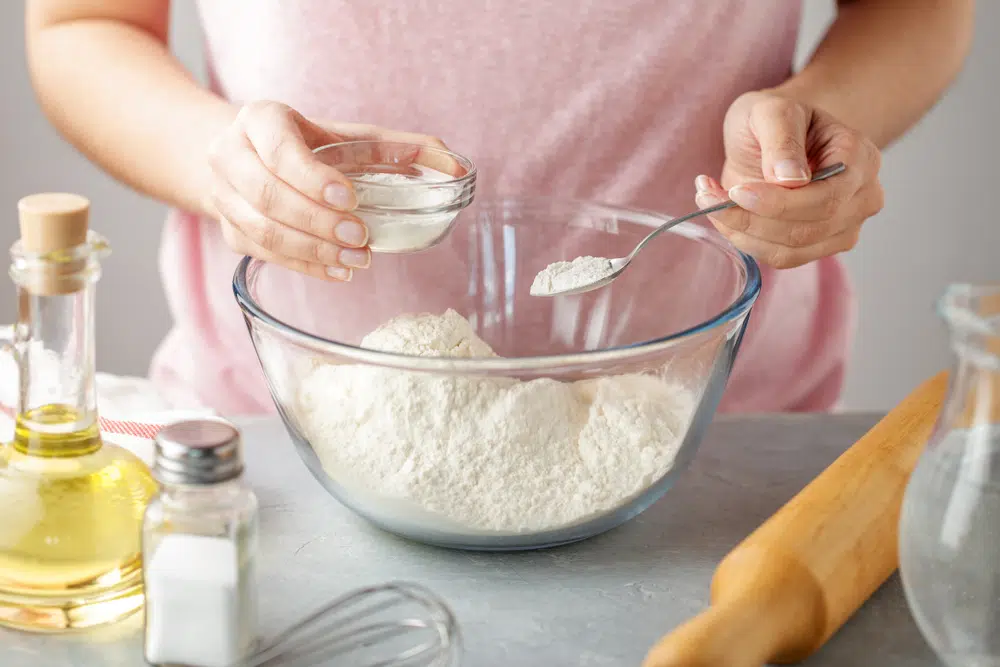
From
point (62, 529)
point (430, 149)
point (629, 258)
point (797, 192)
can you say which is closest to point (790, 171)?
point (797, 192)

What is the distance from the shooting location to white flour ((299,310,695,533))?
2.32 feet

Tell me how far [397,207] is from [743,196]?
0.24 m

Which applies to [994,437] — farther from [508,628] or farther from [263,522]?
[263,522]

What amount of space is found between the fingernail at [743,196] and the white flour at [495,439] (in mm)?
153

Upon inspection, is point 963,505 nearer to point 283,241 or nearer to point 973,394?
point 973,394

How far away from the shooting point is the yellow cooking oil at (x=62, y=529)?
0.65m

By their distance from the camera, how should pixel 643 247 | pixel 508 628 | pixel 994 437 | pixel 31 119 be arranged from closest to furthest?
pixel 994 437, pixel 508 628, pixel 643 247, pixel 31 119

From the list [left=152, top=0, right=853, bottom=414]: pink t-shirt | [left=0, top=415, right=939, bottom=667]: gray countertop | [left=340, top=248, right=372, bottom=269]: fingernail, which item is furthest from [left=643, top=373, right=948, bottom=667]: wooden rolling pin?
[left=152, top=0, right=853, bottom=414]: pink t-shirt

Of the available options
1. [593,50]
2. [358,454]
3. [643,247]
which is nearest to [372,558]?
[358,454]

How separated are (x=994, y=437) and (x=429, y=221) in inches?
16.3

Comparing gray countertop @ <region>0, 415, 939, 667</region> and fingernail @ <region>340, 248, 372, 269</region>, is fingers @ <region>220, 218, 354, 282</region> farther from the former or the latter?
gray countertop @ <region>0, 415, 939, 667</region>

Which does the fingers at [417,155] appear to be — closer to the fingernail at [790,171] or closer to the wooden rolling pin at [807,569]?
the fingernail at [790,171]

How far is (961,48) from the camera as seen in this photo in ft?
3.89

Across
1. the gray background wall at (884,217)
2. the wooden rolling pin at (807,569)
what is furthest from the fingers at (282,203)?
the gray background wall at (884,217)
